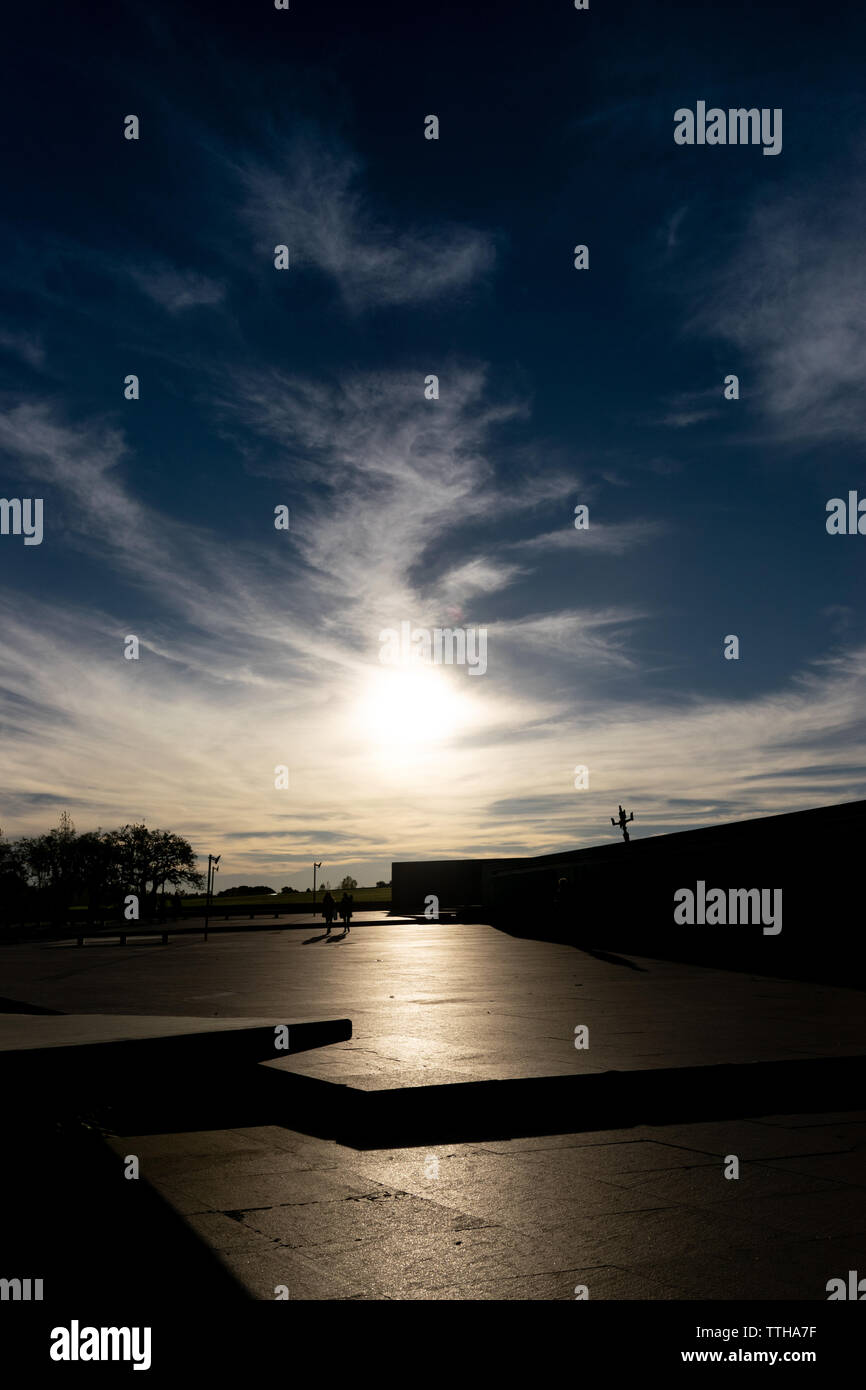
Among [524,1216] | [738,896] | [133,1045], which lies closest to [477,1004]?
[133,1045]

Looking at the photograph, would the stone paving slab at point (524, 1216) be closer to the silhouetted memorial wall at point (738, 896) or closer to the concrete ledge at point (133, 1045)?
the concrete ledge at point (133, 1045)

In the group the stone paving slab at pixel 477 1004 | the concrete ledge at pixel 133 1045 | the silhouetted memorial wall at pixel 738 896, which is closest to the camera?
the concrete ledge at pixel 133 1045

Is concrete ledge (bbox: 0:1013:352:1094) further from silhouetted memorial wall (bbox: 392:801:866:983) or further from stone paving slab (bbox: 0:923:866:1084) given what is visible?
silhouetted memorial wall (bbox: 392:801:866:983)

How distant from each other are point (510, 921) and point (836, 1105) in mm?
38618

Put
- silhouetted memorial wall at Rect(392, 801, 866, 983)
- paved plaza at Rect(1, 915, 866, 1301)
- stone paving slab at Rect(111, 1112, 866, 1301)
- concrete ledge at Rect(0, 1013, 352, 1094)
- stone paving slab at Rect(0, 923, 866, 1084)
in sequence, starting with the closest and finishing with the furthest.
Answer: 1. stone paving slab at Rect(111, 1112, 866, 1301)
2. paved plaza at Rect(1, 915, 866, 1301)
3. concrete ledge at Rect(0, 1013, 352, 1094)
4. stone paving slab at Rect(0, 923, 866, 1084)
5. silhouetted memorial wall at Rect(392, 801, 866, 983)

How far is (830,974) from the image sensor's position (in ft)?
67.7

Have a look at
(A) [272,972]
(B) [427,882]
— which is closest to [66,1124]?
(A) [272,972]

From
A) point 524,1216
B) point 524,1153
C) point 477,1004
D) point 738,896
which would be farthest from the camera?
point 738,896

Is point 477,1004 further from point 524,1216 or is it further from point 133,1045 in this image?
point 524,1216

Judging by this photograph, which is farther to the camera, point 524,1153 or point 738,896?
point 738,896

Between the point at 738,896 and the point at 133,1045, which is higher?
the point at 133,1045

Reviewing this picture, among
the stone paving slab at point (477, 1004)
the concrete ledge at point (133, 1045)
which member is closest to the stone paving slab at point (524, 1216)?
the concrete ledge at point (133, 1045)

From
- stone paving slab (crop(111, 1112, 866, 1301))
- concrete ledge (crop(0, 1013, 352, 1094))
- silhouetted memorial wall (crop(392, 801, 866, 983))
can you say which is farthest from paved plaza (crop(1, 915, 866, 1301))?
silhouetted memorial wall (crop(392, 801, 866, 983))
